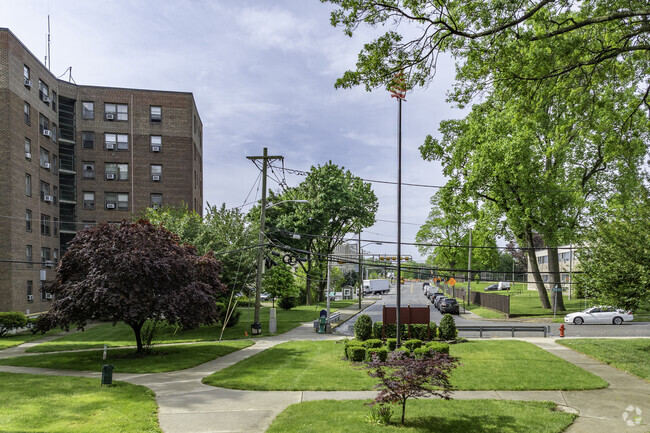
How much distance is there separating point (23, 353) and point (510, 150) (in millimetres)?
32124

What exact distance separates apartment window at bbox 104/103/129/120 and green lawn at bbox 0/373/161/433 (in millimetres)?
38262

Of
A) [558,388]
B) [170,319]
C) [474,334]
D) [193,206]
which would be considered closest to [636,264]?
[558,388]

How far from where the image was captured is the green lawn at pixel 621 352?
17.3 m

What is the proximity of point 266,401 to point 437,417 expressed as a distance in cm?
469

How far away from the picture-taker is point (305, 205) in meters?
46.8


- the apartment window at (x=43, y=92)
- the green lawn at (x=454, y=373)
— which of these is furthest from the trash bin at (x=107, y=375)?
the apartment window at (x=43, y=92)

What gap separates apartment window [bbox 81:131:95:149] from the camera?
4853 centimetres

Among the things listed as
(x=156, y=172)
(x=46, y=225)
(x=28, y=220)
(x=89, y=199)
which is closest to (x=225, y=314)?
(x=28, y=220)

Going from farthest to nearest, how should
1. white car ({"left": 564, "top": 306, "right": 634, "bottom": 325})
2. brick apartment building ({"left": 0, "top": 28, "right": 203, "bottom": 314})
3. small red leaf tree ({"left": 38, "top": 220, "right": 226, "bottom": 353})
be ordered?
brick apartment building ({"left": 0, "top": 28, "right": 203, "bottom": 314})
white car ({"left": 564, "top": 306, "right": 634, "bottom": 325})
small red leaf tree ({"left": 38, "top": 220, "right": 226, "bottom": 353})

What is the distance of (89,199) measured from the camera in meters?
48.6

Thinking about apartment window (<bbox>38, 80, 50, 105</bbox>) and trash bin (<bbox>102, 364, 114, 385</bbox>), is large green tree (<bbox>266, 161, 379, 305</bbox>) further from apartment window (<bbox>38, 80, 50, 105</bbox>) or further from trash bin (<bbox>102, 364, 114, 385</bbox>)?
trash bin (<bbox>102, 364, 114, 385</bbox>)

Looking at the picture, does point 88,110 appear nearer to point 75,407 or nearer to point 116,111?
point 116,111

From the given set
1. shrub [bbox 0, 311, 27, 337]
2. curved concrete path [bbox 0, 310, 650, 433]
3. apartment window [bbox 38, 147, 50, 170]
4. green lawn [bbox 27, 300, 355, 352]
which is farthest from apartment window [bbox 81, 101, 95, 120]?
curved concrete path [bbox 0, 310, 650, 433]

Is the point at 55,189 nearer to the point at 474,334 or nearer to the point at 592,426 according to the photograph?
the point at 474,334
